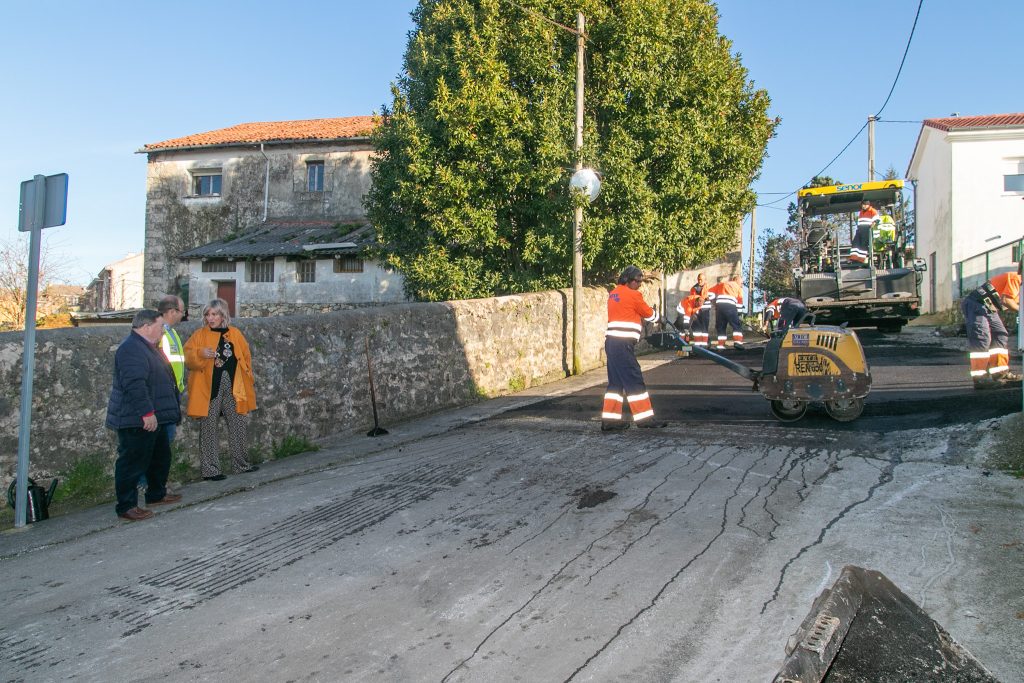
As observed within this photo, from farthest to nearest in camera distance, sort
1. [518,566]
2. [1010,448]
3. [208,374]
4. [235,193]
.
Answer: [235,193]
[208,374]
[1010,448]
[518,566]

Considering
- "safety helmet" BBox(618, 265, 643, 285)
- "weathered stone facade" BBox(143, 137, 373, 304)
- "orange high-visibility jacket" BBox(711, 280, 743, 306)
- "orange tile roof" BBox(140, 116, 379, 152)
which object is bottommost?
"safety helmet" BBox(618, 265, 643, 285)

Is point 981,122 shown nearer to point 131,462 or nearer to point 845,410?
point 845,410

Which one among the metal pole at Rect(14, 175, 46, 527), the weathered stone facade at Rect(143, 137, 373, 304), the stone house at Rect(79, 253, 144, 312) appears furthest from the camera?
the stone house at Rect(79, 253, 144, 312)

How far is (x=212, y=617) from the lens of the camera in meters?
3.99

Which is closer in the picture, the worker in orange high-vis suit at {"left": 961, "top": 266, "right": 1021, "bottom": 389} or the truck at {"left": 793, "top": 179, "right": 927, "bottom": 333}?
the worker in orange high-vis suit at {"left": 961, "top": 266, "right": 1021, "bottom": 389}

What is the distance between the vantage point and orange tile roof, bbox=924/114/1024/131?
2920cm

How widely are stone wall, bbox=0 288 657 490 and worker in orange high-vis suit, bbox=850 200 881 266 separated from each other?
7.15 metres

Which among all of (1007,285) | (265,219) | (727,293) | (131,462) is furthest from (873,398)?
(265,219)

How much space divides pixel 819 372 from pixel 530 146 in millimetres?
8824

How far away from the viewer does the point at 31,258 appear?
599 cm

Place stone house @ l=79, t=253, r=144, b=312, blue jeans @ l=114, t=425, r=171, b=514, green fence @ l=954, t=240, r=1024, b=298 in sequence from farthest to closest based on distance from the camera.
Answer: stone house @ l=79, t=253, r=144, b=312, green fence @ l=954, t=240, r=1024, b=298, blue jeans @ l=114, t=425, r=171, b=514

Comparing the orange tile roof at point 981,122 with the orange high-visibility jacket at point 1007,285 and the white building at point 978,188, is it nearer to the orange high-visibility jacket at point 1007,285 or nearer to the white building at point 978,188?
the white building at point 978,188

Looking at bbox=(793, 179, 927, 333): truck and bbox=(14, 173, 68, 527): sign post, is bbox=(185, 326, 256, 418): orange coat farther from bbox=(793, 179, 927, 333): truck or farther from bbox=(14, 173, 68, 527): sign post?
bbox=(793, 179, 927, 333): truck

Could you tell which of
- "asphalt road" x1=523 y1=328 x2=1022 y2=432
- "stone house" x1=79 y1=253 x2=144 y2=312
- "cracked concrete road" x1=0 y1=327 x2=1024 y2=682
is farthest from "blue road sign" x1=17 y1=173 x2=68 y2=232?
"stone house" x1=79 y1=253 x2=144 y2=312
